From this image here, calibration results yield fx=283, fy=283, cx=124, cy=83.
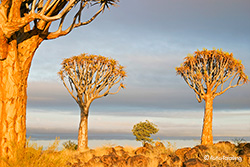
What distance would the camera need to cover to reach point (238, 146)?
13719 mm

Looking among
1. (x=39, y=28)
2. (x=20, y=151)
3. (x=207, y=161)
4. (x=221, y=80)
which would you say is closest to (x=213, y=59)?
(x=221, y=80)

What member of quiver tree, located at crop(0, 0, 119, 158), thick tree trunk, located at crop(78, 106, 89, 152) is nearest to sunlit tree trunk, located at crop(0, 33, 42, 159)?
quiver tree, located at crop(0, 0, 119, 158)

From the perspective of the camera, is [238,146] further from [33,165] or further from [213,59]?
[213,59]

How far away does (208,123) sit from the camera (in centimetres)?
2345

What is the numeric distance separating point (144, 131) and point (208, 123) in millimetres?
5695

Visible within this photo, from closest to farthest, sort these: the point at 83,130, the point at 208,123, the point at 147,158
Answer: the point at 147,158
the point at 83,130
the point at 208,123

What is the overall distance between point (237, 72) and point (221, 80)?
1.73 meters

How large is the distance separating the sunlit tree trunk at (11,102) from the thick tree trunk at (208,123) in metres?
17.5

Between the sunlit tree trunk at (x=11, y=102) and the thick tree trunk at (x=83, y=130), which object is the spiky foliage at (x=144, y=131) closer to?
the thick tree trunk at (x=83, y=130)

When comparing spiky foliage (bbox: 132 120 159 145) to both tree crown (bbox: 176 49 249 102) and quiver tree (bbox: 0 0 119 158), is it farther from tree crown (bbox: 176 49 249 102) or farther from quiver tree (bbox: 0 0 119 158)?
quiver tree (bbox: 0 0 119 158)

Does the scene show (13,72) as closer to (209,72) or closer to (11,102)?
(11,102)

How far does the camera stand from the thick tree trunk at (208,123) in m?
23.2

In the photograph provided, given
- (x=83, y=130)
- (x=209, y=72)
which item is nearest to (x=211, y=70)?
(x=209, y=72)

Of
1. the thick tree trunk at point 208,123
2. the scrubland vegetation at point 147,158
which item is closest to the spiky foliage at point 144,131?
the thick tree trunk at point 208,123
